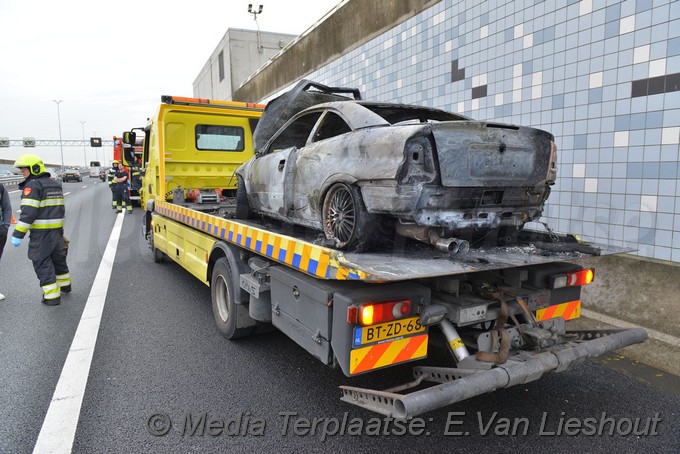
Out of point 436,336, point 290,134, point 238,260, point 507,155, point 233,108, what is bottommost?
point 436,336

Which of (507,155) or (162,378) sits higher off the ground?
(507,155)

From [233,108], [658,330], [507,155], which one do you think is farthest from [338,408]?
[233,108]

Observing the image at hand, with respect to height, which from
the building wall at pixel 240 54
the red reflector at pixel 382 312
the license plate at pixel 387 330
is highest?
the building wall at pixel 240 54

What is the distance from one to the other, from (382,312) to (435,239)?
74 cm

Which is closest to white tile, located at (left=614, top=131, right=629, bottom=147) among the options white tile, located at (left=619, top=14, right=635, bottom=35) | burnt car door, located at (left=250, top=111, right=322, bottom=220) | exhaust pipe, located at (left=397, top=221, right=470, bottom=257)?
white tile, located at (left=619, top=14, right=635, bottom=35)

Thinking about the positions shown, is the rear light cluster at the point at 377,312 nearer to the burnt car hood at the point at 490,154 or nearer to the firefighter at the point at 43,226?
the burnt car hood at the point at 490,154

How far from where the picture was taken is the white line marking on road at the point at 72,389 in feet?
9.17

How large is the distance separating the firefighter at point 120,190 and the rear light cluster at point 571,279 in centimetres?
1581

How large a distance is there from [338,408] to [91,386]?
1.91 m

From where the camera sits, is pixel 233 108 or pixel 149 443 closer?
pixel 149 443

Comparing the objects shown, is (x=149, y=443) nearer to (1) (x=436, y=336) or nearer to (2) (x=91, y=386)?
(2) (x=91, y=386)

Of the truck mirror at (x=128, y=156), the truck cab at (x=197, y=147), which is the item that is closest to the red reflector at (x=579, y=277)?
the truck cab at (x=197, y=147)

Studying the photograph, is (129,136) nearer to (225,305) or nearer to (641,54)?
(225,305)

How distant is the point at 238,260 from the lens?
4.29 meters
